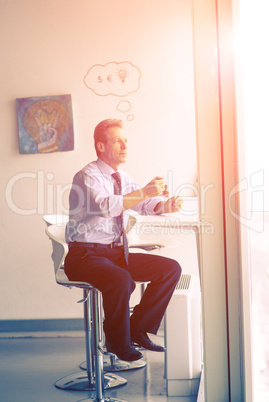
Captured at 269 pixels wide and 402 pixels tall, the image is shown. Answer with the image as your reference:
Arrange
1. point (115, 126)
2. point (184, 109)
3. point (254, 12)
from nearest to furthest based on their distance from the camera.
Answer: point (254, 12) < point (115, 126) < point (184, 109)

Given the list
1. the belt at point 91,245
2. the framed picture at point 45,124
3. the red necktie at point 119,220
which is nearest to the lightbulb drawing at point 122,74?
the framed picture at point 45,124

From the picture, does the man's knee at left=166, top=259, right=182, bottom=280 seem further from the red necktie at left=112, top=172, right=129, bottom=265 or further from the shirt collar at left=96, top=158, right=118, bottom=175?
the shirt collar at left=96, top=158, right=118, bottom=175

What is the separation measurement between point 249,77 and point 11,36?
8.08 ft

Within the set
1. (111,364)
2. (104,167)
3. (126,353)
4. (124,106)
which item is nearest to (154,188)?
(104,167)

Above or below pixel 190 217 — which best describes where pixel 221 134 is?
above

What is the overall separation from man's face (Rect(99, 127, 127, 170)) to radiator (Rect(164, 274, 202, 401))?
0.65 metres

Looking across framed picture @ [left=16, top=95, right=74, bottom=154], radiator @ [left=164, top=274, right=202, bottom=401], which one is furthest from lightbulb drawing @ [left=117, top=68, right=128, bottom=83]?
radiator @ [left=164, top=274, right=202, bottom=401]

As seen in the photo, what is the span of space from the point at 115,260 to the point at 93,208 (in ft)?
0.82

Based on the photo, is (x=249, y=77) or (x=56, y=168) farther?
(x=56, y=168)

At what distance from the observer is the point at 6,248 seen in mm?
3527

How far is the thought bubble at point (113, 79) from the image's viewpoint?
3418 millimetres

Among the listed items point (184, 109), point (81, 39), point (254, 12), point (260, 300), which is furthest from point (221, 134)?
point (81, 39)

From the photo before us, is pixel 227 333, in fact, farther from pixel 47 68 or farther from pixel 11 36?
pixel 11 36

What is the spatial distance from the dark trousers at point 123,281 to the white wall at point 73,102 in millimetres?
1303
